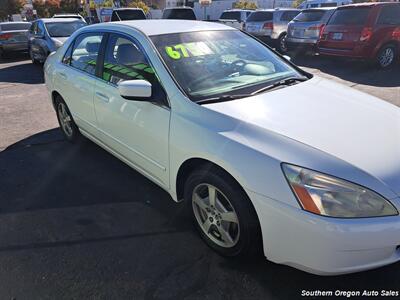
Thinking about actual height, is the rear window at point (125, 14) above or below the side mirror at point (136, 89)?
below

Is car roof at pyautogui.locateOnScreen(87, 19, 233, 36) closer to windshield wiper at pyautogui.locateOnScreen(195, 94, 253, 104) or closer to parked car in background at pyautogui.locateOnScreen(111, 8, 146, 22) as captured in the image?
windshield wiper at pyautogui.locateOnScreen(195, 94, 253, 104)

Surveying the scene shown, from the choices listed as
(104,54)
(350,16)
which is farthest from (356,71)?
(104,54)

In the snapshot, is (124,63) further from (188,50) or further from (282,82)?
(282,82)

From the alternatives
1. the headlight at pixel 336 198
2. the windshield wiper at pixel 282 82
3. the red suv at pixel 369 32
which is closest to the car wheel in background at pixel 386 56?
the red suv at pixel 369 32

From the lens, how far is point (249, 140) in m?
2.26

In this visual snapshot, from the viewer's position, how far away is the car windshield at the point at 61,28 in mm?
11344

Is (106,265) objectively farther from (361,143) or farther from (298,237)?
(361,143)

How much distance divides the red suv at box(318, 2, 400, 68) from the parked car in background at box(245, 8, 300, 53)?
14.7 feet

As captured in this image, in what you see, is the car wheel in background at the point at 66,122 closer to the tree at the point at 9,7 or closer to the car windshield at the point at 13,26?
the car windshield at the point at 13,26

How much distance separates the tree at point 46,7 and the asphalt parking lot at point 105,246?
4650 centimetres

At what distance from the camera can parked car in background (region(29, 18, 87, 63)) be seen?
36.0 ft

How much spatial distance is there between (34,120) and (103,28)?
328 cm

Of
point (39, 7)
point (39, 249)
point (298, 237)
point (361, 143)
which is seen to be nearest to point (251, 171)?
point (298, 237)

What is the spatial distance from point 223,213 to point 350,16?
9048 millimetres
